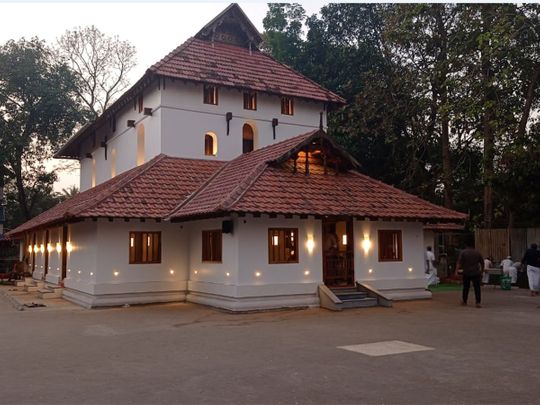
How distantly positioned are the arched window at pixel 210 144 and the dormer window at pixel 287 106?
11.0ft

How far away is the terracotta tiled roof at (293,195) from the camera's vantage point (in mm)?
15320

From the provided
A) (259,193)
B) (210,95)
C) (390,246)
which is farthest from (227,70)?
(390,246)

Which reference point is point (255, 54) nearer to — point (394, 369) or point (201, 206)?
point (201, 206)

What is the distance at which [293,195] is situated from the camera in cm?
1628

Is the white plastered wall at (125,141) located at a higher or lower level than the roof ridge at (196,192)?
higher

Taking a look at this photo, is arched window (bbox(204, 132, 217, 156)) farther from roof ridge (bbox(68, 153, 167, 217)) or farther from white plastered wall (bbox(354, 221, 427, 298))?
white plastered wall (bbox(354, 221, 427, 298))

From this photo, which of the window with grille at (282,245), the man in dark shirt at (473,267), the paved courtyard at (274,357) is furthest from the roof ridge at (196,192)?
the man in dark shirt at (473,267)

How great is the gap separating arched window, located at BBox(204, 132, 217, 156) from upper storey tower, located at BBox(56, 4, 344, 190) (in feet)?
0.13

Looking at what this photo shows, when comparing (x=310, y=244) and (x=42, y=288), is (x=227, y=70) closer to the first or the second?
(x=310, y=244)

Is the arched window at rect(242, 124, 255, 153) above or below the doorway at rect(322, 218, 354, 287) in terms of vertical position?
above

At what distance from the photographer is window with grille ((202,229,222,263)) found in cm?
1677

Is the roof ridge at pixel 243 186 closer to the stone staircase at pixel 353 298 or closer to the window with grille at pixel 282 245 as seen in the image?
the window with grille at pixel 282 245

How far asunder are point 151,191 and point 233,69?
24.0 feet

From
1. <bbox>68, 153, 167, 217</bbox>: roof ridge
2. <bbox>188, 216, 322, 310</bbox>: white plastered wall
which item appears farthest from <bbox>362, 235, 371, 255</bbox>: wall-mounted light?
<bbox>68, 153, 167, 217</bbox>: roof ridge
